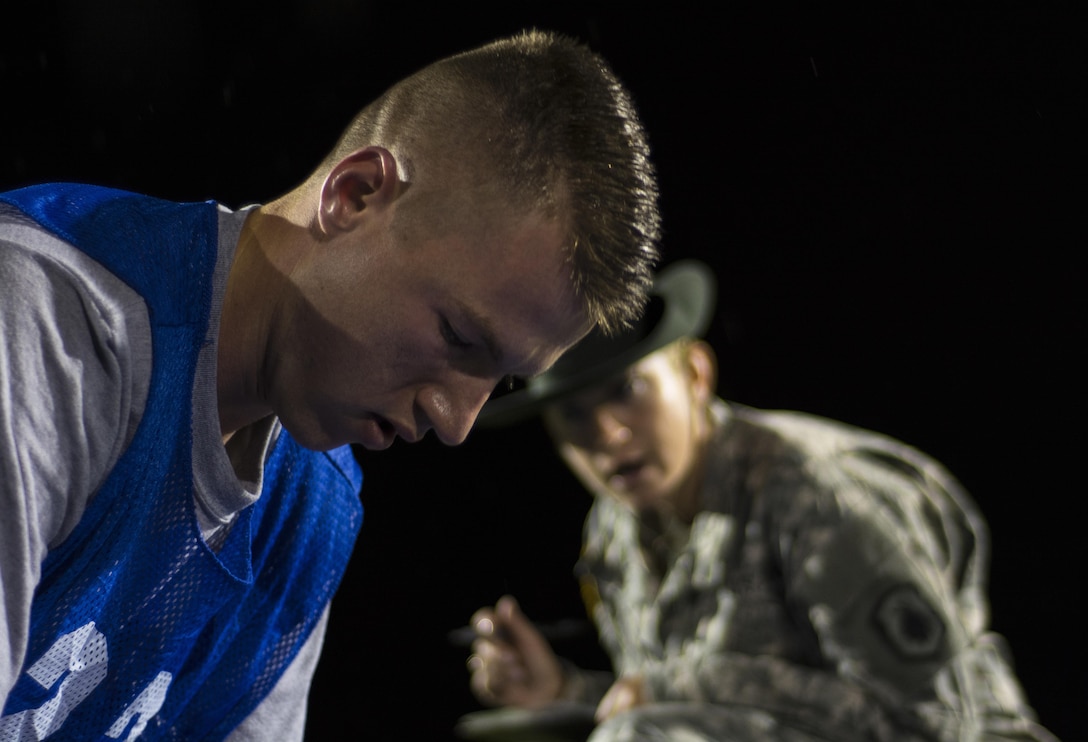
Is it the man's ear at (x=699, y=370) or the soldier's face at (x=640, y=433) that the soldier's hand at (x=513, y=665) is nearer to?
the soldier's face at (x=640, y=433)

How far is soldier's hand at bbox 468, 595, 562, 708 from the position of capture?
2494 millimetres

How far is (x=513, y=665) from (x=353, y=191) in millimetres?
1728

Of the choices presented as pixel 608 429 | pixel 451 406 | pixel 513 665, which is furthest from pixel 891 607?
pixel 451 406

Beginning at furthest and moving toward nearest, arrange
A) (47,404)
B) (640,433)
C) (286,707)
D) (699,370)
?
(699,370)
(640,433)
(286,707)
(47,404)

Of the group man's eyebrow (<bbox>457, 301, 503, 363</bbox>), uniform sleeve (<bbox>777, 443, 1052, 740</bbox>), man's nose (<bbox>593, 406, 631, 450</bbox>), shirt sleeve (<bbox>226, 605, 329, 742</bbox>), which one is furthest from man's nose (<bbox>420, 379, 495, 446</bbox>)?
man's nose (<bbox>593, 406, 631, 450</bbox>)

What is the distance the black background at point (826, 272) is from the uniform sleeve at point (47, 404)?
65.2 inches

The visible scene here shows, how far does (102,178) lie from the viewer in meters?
2.19

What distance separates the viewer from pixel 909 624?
2010 millimetres

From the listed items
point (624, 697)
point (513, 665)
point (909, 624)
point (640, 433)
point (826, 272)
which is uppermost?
point (826, 272)

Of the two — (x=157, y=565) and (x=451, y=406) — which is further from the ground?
(x=451, y=406)

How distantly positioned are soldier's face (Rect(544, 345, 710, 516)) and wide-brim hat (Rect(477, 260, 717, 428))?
1.6 inches

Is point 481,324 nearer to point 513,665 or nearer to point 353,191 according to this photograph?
point 353,191

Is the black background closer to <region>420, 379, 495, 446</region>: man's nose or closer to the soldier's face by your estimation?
the soldier's face

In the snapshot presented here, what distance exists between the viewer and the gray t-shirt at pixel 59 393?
77 cm
